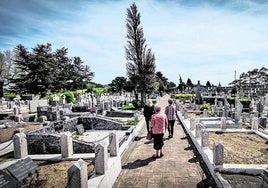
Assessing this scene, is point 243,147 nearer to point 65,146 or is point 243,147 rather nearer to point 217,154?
point 217,154

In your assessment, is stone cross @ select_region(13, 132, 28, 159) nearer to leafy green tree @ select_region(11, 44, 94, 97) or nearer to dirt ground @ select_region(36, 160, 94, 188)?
dirt ground @ select_region(36, 160, 94, 188)

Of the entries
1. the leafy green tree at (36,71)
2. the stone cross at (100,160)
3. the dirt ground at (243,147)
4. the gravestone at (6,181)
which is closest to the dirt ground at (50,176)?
the stone cross at (100,160)

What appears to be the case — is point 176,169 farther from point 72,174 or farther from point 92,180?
point 72,174

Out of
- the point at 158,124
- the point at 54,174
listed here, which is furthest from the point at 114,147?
the point at 54,174

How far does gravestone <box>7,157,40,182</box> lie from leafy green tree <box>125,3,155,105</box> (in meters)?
22.0

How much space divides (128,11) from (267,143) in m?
23.5

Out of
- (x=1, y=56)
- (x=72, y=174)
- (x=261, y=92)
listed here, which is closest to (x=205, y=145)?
(x=72, y=174)

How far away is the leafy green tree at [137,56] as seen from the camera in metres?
27.4

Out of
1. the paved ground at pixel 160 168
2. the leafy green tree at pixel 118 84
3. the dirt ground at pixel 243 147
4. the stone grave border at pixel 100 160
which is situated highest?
the leafy green tree at pixel 118 84

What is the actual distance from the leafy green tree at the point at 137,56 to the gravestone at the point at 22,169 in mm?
21963

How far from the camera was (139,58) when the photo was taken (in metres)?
27.4

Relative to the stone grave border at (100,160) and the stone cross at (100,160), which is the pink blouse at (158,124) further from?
the stone cross at (100,160)

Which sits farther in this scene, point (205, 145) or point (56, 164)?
point (205, 145)

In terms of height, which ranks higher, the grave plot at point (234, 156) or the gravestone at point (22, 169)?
the gravestone at point (22, 169)
